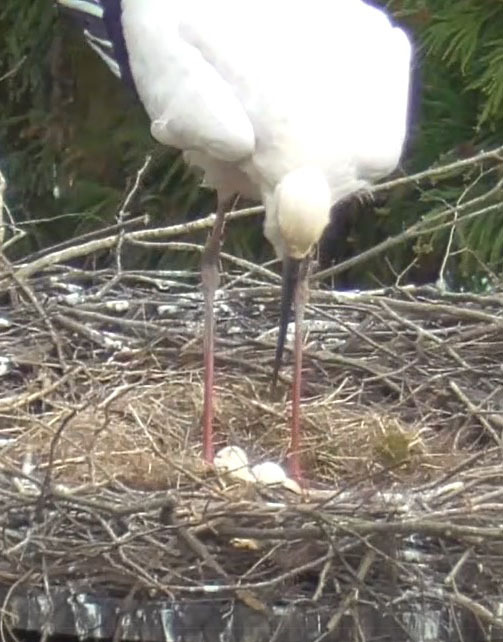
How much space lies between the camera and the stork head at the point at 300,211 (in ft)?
11.7

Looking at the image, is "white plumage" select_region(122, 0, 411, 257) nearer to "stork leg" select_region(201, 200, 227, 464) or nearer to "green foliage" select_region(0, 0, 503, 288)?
"stork leg" select_region(201, 200, 227, 464)

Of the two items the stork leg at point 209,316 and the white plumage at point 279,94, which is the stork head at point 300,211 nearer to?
the white plumage at point 279,94

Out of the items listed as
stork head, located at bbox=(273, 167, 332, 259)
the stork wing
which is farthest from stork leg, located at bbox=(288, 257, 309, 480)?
the stork wing

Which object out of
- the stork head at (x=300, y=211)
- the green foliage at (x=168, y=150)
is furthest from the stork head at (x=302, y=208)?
the green foliage at (x=168, y=150)

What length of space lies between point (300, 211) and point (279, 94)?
258 mm

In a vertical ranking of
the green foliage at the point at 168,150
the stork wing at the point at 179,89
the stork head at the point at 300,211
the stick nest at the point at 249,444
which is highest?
the stork wing at the point at 179,89

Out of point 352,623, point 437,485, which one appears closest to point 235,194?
point 437,485

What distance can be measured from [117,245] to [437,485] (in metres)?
1.35

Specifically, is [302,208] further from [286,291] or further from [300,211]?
[286,291]

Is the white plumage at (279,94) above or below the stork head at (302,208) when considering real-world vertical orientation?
above

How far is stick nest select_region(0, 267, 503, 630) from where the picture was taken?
307 cm

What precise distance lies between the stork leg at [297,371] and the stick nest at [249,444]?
6 cm

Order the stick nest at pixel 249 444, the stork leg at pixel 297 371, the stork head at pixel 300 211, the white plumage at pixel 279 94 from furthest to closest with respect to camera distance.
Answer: the stork leg at pixel 297 371
the white plumage at pixel 279 94
the stork head at pixel 300 211
the stick nest at pixel 249 444

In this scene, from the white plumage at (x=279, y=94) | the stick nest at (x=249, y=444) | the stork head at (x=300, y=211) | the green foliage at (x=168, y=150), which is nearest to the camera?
the stick nest at (x=249, y=444)
